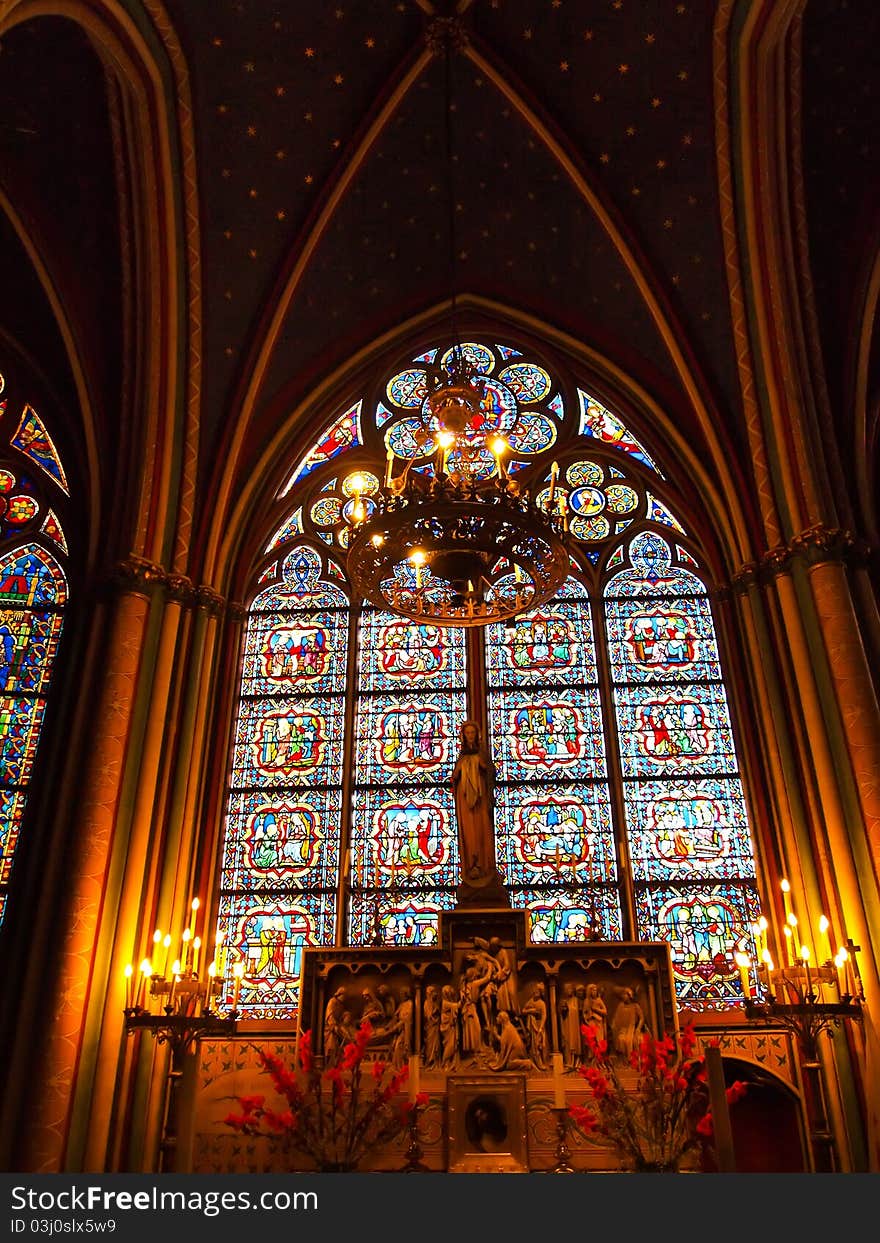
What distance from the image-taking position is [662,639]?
14.9m

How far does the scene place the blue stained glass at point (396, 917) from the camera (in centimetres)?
1273

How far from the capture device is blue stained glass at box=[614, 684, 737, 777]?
13867 mm

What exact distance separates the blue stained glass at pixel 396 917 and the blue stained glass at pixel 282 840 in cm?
49

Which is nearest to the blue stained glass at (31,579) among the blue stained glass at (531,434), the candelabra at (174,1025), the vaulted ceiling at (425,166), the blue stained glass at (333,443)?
the vaulted ceiling at (425,166)

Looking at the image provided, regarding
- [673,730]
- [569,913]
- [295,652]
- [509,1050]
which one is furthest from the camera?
[295,652]

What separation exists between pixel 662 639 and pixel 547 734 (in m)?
1.95

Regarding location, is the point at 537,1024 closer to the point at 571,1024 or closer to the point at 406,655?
the point at 571,1024

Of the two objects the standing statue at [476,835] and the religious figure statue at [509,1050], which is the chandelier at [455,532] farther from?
the religious figure statue at [509,1050]

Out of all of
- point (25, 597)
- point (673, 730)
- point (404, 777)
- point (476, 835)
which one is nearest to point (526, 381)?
point (673, 730)

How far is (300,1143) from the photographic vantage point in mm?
9844

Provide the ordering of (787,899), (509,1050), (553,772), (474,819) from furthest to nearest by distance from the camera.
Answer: (553,772)
(474,819)
(787,899)
(509,1050)

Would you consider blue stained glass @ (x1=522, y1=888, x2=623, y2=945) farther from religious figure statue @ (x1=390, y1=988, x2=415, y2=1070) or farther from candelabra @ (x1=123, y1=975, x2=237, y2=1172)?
candelabra @ (x1=123, y1=975, x2=237, y2=1172)

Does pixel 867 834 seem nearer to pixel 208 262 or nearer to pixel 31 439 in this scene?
pixel 208 262

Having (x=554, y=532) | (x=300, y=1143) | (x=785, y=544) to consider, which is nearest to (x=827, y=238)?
(x=785, y=544)
